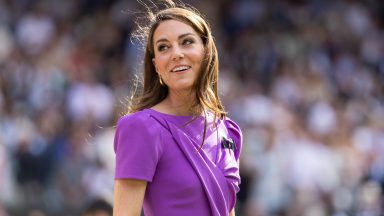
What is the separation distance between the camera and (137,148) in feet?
12.0

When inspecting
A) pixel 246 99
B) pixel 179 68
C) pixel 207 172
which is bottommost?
pixel 246 99

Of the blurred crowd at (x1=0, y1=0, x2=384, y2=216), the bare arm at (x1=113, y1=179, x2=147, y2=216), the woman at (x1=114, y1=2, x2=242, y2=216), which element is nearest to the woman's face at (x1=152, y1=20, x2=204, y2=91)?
the woman at (x1=114, y1=2, x2=242, y2=216)

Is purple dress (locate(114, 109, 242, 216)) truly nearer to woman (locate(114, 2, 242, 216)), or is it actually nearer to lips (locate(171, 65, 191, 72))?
woman (locate(114, 2, 242, 216))

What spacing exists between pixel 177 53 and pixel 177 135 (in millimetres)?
324

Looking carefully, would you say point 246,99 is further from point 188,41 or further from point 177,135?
point 177,135

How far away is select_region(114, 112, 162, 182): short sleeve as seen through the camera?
365 centimetres

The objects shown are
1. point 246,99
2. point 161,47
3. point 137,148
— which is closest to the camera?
point 137,148

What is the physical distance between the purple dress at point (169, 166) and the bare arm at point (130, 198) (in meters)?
0.04

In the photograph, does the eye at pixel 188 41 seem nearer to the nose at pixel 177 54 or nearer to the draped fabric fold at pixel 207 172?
the nose at pixel 177 54

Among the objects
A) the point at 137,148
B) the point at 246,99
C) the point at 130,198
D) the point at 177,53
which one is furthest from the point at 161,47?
the point at 246,99

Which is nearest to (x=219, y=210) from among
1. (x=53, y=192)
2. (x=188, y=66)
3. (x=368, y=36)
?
(x=188, y=66)

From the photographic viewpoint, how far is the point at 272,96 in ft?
40.3

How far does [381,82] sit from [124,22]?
3.71 meters

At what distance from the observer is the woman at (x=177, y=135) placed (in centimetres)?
368
